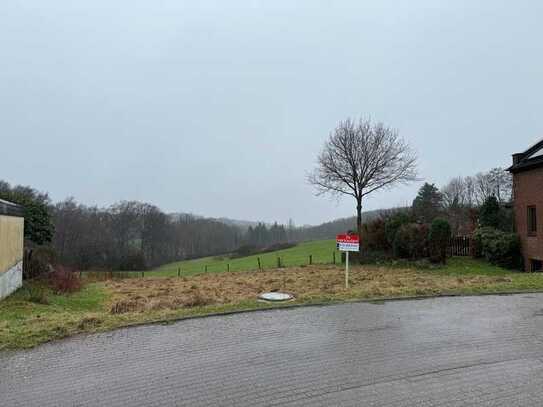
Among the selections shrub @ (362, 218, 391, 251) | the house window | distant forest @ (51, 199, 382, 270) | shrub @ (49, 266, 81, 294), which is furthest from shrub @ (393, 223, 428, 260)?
distant forest @ (51, 199, 382, 270)

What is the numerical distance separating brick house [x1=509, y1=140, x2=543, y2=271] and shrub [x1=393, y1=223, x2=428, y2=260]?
16.1 feet

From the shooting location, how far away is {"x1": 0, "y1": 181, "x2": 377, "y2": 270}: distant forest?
2137 inches

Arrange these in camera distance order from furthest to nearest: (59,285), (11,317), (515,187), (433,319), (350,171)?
1. (350,171)
2. (515,187)
3. (59,285)
4. (11,317)
5. (433,319)

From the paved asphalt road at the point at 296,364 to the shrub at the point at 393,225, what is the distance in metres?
15.5

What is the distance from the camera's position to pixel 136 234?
229 feet

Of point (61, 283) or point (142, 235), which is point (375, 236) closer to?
point (61, 283)

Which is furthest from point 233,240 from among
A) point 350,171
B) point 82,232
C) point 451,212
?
point 350,171

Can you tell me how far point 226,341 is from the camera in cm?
581

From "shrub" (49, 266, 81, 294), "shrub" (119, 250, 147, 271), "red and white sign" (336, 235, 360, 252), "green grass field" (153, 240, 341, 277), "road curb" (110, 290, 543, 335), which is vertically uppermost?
"red and white sign" (336, 235, 360, 252)

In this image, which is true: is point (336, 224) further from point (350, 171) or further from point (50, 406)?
point (50, 406)

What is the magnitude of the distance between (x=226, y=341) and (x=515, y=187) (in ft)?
71.5

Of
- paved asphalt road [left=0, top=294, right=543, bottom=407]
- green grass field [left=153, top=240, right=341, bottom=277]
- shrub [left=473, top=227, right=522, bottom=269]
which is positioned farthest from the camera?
green grass field [left=153, top=240, right=341, bottom=277]

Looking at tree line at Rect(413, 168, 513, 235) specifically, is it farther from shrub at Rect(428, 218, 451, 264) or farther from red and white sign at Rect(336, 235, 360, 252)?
red and white sign at Rect(336, 235, 360, 252)

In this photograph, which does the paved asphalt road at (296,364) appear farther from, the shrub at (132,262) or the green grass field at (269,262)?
the shrub at (132,262)
